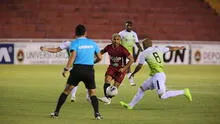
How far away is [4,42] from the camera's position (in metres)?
36.0

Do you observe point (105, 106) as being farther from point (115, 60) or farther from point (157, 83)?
point (157, 83)

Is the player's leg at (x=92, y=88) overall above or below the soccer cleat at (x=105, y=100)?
above

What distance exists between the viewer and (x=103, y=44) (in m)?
37.2

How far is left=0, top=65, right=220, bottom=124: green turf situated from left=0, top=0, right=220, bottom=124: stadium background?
2 centimetres

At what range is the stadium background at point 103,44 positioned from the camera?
1705cm

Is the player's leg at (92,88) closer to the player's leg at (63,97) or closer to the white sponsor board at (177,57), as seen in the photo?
the player's leg at (63,97)

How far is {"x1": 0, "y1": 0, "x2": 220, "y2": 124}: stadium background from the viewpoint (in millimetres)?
17047

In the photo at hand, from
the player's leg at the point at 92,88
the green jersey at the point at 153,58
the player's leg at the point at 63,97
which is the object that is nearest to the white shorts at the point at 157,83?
the green jersey at the point at 153,58

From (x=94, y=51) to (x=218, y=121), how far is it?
9.64ft

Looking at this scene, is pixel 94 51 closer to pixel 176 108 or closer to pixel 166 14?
pixel 176 108

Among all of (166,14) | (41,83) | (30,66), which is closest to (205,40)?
(166,14)

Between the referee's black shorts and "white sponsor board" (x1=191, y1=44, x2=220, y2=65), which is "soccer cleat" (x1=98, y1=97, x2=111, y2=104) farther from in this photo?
"white sponsor board" (x1=191, y1=44, x2=220, y2=65)

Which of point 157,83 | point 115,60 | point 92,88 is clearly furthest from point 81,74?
point 115,60

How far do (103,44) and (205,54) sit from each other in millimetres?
5949
